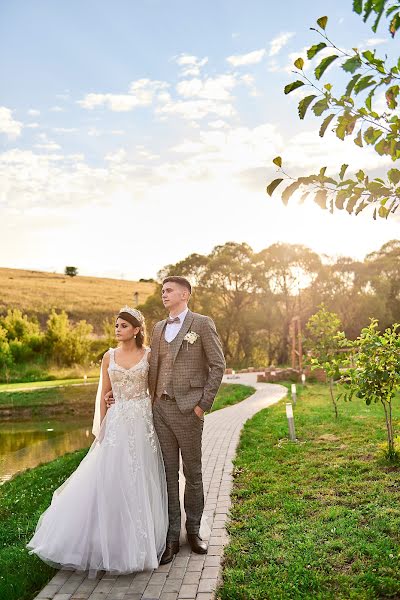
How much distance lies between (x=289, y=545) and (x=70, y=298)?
6872 centimetres

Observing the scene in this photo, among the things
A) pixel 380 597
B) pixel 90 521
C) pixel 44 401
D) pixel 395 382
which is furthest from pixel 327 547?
pixel 44 401

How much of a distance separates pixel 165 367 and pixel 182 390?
0.25 meters

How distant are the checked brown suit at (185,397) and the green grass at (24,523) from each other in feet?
3.76

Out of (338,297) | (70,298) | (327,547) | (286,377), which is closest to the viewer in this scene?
(327,547)

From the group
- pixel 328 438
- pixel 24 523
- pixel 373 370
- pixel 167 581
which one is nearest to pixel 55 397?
pixel 328 438

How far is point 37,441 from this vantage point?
18.6 metres

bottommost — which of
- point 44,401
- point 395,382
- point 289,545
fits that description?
point 44,401

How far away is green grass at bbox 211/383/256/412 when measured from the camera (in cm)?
2075

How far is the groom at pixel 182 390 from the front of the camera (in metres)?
5.22

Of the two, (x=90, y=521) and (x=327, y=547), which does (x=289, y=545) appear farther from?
(x=90, y=521)

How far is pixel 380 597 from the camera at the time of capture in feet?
14.9

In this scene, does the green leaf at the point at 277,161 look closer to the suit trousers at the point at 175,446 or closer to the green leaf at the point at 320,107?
the green leaf at the point at 320,107

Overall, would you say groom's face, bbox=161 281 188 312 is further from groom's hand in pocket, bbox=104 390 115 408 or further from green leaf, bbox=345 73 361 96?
green leaf, bbox=345 73 361 96

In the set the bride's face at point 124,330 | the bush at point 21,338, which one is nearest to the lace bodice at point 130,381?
the bride's face at point 124,330
